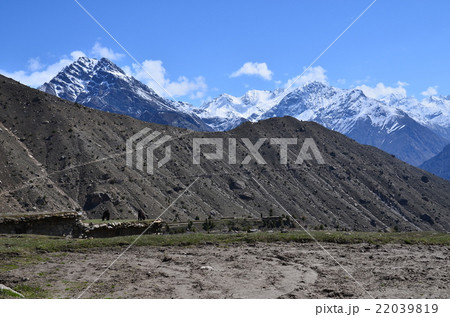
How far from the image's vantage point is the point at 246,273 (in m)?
15.6

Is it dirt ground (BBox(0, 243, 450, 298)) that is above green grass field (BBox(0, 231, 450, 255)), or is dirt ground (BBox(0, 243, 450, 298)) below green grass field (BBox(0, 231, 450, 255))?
below

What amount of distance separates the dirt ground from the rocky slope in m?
48.2

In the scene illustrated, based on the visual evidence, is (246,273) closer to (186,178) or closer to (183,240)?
(183,240)

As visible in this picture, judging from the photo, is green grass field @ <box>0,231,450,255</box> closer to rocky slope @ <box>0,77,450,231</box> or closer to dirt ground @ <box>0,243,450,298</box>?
dirt ground @ <box>0,243,450,298</box>

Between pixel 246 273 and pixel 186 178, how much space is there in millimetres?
79486

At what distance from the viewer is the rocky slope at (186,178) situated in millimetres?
74875

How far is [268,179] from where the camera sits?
109 m

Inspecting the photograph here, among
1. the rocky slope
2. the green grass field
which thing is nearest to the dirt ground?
the green grass field

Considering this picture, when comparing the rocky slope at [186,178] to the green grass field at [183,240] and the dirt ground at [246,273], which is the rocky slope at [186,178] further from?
the dirt ground at [246,273]

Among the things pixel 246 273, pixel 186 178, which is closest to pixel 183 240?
pixel 246 273

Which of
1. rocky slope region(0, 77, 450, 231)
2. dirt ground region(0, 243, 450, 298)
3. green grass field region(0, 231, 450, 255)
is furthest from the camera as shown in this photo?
rocky slope region(0, 77, 450, 231)

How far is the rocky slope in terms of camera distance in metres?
74.9

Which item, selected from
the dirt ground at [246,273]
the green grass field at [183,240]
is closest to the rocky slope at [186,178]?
the green grass field at [183,240]

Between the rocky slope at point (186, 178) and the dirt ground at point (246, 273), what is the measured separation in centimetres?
4820
